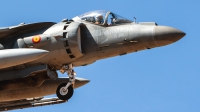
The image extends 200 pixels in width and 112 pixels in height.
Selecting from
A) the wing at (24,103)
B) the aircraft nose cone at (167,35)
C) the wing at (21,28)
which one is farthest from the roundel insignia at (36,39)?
the aircraft nose cone at (167,35)

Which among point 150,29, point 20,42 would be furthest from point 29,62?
point 150,29

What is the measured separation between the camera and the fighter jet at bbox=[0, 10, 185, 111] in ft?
68.4

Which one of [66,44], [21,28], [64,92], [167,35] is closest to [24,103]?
[64,92]

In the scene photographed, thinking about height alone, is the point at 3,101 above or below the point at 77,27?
below

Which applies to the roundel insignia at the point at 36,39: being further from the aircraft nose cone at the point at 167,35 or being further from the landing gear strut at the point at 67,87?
the aircraft nose cone at the point at 167,35

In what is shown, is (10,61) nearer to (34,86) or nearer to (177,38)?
(34,86)

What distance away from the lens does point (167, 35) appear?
2075 centimetres

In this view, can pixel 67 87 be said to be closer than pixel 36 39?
No

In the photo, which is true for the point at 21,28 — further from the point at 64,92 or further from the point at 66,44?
the point at 64,92

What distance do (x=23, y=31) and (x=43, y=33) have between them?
0.77m

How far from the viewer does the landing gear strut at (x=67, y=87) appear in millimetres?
21797

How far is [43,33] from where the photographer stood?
21.8 meters

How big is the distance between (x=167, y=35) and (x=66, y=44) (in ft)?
10.3

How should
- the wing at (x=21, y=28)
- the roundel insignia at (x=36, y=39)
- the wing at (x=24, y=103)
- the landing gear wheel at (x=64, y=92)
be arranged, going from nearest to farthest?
the roundel insignia at (x=36, y=39) < the landing gear wheel at (x=64, y=92) < the wing at (x=21, y=28) < the wing at (x=24, y=103)
